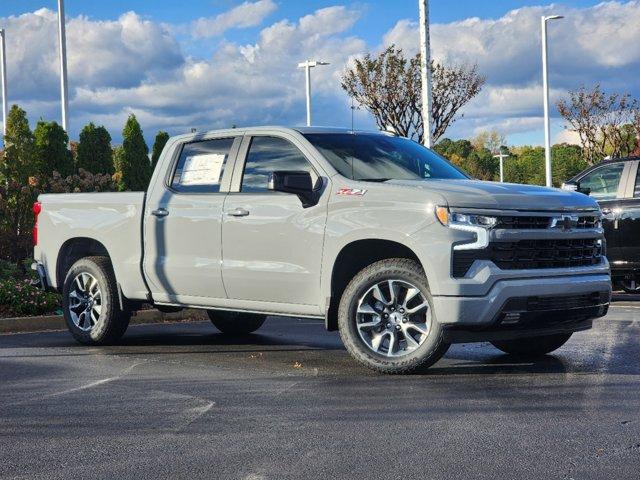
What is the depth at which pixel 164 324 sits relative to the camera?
40.9 feet

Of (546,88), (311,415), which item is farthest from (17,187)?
(546,88)

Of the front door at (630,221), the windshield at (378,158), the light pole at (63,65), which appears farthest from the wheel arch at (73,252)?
the light pole at (63,65)

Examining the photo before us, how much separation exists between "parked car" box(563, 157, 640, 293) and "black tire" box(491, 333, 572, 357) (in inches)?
216

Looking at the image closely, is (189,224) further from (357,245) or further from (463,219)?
(463,219)

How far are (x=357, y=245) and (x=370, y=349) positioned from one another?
0.82 m

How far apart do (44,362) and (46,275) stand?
73.4 inches

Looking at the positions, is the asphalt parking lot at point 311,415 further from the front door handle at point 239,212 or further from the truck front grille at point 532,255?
the front door handle at point 239,212

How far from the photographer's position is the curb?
466 inches

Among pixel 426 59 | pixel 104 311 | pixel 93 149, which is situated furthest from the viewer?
pixel 93 149

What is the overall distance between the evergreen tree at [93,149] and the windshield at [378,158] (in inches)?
538

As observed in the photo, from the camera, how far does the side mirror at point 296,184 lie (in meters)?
7.89

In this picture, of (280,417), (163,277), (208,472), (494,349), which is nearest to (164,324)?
(163,277)

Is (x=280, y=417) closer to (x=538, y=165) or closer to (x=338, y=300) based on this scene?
(x=338, y=300)

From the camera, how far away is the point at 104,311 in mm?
9805
